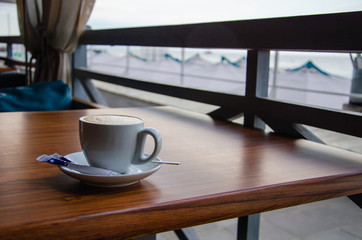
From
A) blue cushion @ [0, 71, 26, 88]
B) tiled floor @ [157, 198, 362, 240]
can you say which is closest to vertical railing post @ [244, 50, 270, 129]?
tiled floor @ [157, 198, 362, 240]

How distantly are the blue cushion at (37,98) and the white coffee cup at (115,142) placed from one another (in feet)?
3.62

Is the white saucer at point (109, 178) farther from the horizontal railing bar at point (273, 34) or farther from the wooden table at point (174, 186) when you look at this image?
the horizontal railing bar at point (273, 34)

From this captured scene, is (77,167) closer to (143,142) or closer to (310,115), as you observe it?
(143,142)

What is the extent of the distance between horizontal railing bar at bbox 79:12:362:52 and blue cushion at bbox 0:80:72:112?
1.56ft

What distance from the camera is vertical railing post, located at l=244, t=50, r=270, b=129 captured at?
109 cm

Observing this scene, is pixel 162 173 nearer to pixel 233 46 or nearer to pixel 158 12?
pixel 233 46

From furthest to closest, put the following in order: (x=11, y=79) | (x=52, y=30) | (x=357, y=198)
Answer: (x=11, y=79) → (x=52, y=30) → (x=357, y=198)

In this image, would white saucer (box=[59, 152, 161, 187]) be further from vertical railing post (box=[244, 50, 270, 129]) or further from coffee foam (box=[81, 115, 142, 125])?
vertical railing post (box=[244, 50, 270, 129])

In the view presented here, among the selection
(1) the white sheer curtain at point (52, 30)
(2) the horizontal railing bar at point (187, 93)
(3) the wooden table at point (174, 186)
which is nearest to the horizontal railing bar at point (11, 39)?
(1) the white sheer curtain at point (52, 30)

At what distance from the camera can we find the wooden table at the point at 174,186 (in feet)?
1.34

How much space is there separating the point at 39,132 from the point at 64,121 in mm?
159

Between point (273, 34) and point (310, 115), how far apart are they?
25 centimetres

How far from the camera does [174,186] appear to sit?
0.51 m

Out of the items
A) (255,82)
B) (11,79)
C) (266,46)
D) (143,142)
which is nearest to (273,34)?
(266,46)
